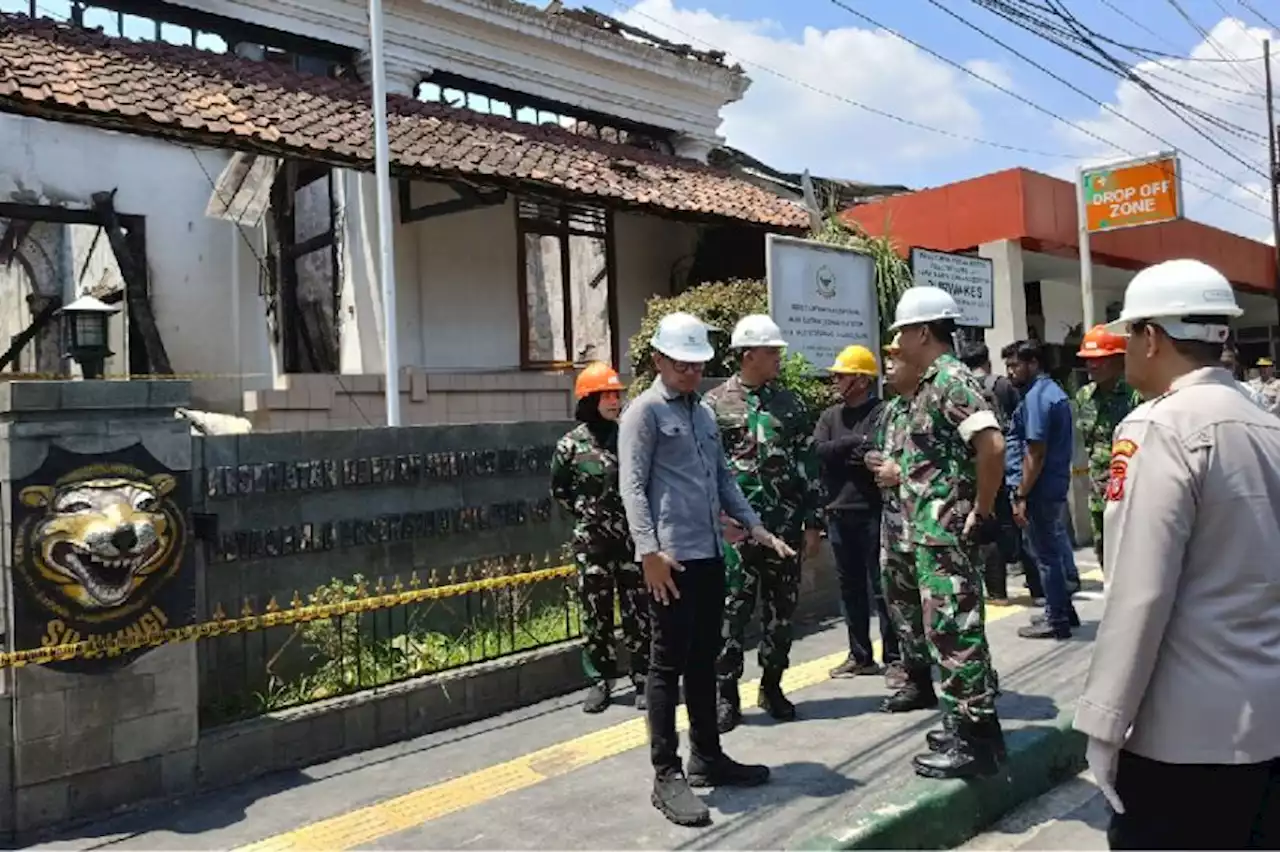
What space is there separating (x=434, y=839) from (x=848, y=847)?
4.83ft

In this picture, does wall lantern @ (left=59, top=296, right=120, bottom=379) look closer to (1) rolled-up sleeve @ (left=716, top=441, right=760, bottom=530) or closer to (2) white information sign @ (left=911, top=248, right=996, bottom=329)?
(1) rolled-up sleeve @ (left=716, top=441, right=760, bottom=530)

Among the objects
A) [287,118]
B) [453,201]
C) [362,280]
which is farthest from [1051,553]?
[287,118]

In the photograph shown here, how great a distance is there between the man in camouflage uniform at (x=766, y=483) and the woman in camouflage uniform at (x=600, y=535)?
22.5 inches

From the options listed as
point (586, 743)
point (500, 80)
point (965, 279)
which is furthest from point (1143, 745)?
point (500, 80)

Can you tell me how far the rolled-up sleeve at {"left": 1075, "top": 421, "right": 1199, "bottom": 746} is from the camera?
2.01m

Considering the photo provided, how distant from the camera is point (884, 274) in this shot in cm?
1023

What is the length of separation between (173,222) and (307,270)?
57.7 inches

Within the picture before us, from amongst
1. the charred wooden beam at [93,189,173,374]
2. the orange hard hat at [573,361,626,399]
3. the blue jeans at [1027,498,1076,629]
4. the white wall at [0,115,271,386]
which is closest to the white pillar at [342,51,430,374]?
the white wall at [0,115,271,386]

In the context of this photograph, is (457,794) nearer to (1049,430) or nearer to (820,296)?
(1049,430)

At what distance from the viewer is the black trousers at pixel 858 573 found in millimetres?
5660

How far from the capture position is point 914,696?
4934mm

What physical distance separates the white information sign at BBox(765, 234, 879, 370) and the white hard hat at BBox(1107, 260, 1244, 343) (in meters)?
5.52

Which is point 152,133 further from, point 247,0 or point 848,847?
point 848,847

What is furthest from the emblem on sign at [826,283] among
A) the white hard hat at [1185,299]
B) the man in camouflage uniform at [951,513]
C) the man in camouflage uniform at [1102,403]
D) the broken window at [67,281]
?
the broken window at [67,281]
